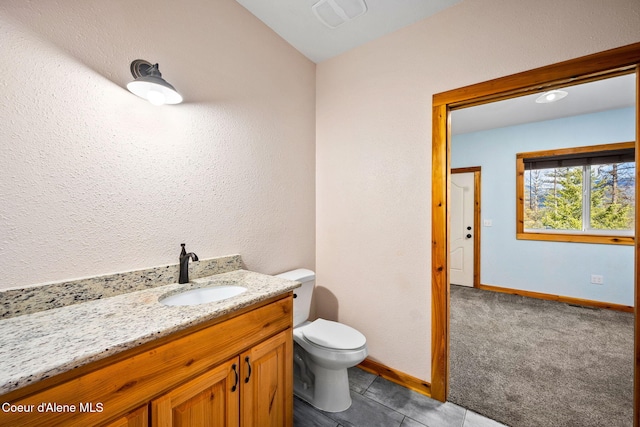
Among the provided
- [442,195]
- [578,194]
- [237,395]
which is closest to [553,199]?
[578,194]

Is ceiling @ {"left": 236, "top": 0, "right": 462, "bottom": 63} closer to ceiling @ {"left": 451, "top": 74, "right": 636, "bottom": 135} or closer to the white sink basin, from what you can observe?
ceiling @ {"left": 451, "top": 74, "right": 636, "bottom": 135}

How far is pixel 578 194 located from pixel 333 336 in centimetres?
421

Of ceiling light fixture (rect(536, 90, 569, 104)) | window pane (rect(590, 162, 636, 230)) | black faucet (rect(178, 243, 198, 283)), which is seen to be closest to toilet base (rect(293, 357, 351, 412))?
black faucet (rect(178, 243, 198, 283))

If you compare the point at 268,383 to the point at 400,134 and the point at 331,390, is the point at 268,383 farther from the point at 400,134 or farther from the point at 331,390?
the point at 400,134

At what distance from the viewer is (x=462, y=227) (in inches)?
161

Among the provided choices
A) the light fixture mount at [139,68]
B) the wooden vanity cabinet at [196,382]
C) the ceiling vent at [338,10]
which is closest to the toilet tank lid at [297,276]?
the wooden vanity cabinet at [196,382]

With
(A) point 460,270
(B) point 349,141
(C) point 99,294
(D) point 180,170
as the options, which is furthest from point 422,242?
(A) point 460,270

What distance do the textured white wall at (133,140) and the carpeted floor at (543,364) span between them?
69.1 inches

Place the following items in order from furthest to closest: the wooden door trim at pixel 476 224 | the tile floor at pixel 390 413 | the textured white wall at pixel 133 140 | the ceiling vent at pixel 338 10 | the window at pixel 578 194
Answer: the wooden door trim at pixel 476 224, the window at pixel 578 194, the ceiling vent at pixel 338 10, the tile floor at pixel 390 413, the textured white wall at pixel 133 140

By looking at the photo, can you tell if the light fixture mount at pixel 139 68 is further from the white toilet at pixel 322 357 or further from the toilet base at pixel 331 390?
the toilet base at pixel 331 390

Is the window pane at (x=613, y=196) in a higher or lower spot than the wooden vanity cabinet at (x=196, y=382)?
higher

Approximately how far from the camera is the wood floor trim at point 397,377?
5.60 feet

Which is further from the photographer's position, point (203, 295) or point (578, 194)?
point (578, 194)

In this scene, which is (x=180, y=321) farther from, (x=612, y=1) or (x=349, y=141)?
(x=612, y=1)
